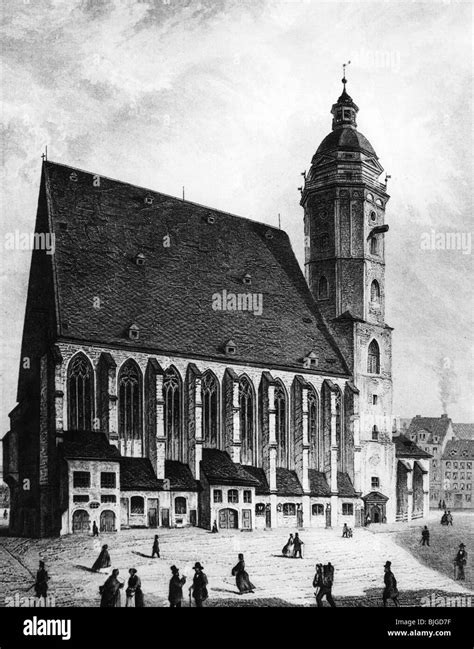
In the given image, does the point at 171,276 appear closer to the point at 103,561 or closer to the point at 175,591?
the point at 103,561

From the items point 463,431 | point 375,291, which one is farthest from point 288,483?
point 375,291

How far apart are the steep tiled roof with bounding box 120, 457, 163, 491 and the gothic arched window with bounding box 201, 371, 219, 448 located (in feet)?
12.3

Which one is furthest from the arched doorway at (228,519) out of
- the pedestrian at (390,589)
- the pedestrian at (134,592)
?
the pedestrian at (134,592)

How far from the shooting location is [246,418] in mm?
42531

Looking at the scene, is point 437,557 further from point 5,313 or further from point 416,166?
point 5,313

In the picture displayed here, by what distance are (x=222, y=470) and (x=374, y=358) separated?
12615mm

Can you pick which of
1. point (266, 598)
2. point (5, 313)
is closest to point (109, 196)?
point (5, 313)

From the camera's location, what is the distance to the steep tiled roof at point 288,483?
1656 inches

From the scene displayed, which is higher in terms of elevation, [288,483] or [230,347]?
[230,347]

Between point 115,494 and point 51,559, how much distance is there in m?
6.06

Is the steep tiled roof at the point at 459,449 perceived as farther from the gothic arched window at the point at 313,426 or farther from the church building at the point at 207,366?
the gothic arched window at the point at 313,426

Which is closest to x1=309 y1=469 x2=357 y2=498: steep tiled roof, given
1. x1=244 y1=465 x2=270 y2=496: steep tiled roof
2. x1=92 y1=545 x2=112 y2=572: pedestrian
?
x1=244 y1=465 x2=270 y2=496: steep tiled roof

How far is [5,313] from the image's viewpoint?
30.9 metres
